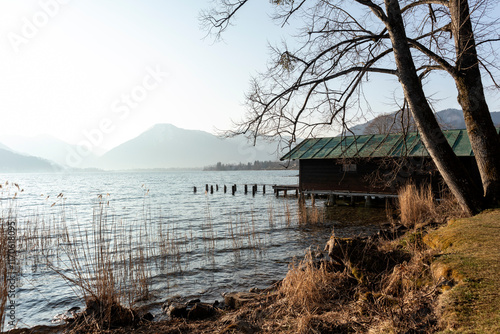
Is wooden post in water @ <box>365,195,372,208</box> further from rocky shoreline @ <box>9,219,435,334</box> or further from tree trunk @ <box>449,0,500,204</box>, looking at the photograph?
rocky shoreline @ <box>9,219,435,334</box>

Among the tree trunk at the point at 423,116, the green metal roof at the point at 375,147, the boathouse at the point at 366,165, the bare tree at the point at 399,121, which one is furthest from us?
the boathouse at the point at 366,165

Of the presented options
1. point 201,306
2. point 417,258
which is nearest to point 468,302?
point 417,258

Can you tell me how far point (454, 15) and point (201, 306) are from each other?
866 centimetres

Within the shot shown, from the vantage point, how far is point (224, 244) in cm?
1166

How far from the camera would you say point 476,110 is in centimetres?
771

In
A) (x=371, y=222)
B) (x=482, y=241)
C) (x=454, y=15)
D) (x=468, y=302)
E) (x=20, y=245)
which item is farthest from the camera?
(x=371, y=222)

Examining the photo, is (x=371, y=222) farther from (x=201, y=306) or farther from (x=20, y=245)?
(x=20, y=245)

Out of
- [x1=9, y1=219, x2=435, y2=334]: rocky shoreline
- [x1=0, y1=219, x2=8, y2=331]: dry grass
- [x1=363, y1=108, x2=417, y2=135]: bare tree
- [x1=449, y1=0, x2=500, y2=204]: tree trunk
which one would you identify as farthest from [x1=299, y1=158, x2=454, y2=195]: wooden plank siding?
[x1=0, y1=219, x2=8, y2=331]: dry grass

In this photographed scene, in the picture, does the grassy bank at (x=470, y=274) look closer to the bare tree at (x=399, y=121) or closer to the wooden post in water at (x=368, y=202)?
the bare tree at (x=399, y=121)

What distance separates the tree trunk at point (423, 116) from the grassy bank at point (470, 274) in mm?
1211

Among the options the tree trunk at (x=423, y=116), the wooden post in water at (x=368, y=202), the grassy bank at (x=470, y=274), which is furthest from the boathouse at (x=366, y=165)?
the grassy bank at (x=470, y=274)

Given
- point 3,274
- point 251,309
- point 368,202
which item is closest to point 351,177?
point 368,202

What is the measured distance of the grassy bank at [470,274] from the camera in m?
2.93

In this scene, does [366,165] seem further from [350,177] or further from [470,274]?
[470,274]
